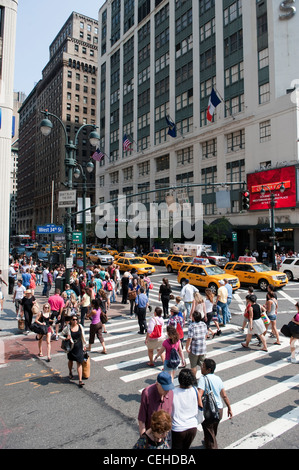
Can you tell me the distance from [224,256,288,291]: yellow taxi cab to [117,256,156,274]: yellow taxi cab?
23.2 ft

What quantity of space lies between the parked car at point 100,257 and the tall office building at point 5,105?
49.5 ft

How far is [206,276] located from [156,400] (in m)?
15.0

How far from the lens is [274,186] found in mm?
32594

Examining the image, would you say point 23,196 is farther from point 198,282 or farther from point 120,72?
point 198,282

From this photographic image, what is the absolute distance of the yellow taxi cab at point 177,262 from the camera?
2788 centimetres

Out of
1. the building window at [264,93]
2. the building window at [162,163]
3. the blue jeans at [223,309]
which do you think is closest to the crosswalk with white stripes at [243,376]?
the blue jeans at [223,309]

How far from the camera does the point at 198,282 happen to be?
1931cm

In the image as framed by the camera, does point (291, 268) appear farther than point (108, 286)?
Yes

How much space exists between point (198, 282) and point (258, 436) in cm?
1434

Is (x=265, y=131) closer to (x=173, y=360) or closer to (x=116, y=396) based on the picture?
(x=173, y=360)

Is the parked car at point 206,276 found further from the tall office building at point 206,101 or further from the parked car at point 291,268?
the tall office building at point 206,101

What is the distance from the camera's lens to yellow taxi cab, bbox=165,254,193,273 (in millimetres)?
27875

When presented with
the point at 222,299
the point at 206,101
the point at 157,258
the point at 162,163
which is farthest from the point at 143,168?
the point at 222,299
